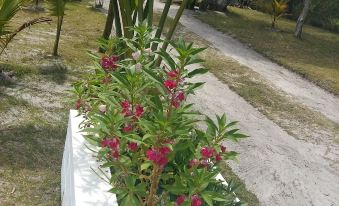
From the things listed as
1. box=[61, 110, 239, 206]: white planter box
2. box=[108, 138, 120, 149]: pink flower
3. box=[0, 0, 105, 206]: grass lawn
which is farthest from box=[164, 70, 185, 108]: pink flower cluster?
box=[0, 0, 105, 206]: grass lawn

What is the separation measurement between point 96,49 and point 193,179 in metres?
7.19

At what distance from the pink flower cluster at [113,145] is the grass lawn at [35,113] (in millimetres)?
1114

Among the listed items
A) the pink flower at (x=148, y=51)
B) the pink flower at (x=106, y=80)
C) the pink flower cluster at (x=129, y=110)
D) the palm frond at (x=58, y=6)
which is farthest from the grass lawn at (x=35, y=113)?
the pink flower cluster at (x=129, y=110)

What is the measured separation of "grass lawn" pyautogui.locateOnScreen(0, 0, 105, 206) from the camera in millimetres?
4031

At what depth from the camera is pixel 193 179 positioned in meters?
2.23

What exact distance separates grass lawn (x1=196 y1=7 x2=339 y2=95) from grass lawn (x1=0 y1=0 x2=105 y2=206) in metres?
4.95

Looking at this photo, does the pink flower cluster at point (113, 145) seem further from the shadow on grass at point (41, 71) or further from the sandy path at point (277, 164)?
the shadow on grass at point (41, 71)

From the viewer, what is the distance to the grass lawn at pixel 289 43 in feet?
35.2

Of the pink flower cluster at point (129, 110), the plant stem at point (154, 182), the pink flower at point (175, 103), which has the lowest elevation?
the plant stem at point (154, 182)

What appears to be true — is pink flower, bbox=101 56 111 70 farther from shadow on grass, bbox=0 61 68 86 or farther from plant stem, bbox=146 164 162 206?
shadow on grass, bbox=0 61 68 86

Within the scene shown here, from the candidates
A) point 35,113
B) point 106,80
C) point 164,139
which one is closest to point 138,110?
point 164,139

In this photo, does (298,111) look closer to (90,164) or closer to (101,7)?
(90,164)

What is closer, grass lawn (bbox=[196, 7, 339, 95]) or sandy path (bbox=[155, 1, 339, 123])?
sandy path (bbox=[155, 1, 339, 123])

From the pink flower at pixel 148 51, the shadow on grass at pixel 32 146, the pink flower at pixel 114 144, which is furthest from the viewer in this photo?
the shadow on grass at pixel 32 146
